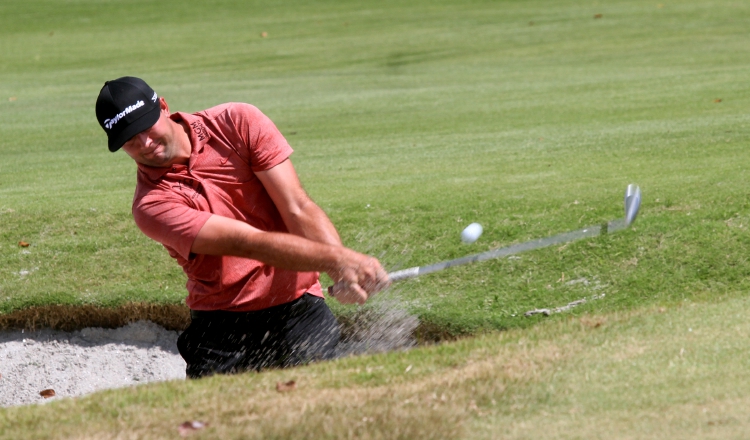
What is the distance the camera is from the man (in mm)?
4191

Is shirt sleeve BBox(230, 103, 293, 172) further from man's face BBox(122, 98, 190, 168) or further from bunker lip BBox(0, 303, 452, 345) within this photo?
bunker lip BBox(0, 303, 452, 345)

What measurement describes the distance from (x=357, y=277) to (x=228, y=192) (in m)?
0.83

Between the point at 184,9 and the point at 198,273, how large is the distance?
25672mm

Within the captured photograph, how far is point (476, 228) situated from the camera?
4652 mm

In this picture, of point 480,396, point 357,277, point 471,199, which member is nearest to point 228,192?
point 357,277

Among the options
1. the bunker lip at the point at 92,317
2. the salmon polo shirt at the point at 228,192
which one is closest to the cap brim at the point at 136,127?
the salmon polo shirt at the point at 228,192

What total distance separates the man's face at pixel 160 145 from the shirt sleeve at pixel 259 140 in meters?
0.28

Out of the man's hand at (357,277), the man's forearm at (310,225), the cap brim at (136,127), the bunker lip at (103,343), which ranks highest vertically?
the cap brim at (136,127)

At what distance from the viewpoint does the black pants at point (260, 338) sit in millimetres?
4758

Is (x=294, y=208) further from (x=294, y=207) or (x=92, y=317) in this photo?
(x=92, y=317)

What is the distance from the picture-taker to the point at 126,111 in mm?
4262

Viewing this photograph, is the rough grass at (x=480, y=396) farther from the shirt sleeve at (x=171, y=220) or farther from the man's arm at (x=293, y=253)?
the shirt sleeve at (x=171, y=220)

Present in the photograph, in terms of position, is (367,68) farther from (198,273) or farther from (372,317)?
(198,273)

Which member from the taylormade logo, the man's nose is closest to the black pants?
the man's nose
